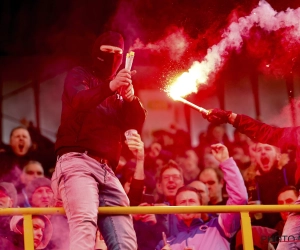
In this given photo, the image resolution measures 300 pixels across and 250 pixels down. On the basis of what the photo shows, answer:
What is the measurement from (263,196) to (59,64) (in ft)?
10.4

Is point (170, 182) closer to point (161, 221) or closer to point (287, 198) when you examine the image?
point (161, 221)

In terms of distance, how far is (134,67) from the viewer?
611 centimetres

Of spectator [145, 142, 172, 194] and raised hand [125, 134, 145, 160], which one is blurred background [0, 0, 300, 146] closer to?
spectator [145, 142, 172, 194]

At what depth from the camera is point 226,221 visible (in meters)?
4.04

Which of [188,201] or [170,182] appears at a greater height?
[170,182]

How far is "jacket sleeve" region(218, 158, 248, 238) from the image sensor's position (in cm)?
396

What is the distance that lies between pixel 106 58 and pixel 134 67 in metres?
2.50

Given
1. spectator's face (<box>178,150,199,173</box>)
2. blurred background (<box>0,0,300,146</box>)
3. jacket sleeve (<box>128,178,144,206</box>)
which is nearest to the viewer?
jacket sleeve (<box>128,178,144,206</box>)

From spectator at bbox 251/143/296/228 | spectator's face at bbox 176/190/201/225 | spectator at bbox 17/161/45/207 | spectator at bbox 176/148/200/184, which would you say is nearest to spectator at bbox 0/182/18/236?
spectator at bbox 17/161/45/207

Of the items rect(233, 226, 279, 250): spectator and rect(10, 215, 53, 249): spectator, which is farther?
rect(233, 226, 279, 250): spectator

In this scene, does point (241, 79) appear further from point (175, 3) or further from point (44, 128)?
point (44, 128)

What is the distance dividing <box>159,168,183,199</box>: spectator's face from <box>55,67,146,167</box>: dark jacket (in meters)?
1.27

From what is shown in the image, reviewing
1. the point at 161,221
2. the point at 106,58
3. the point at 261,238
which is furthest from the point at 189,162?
the point at 106,58

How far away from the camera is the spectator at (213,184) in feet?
16.1
